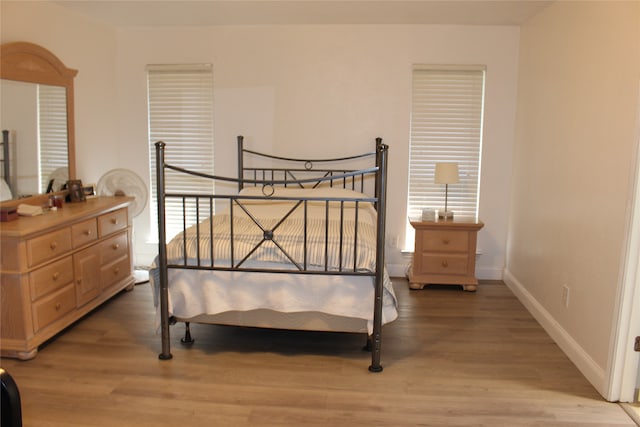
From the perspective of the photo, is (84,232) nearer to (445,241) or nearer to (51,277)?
(51,277)

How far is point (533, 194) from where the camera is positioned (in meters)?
3.90

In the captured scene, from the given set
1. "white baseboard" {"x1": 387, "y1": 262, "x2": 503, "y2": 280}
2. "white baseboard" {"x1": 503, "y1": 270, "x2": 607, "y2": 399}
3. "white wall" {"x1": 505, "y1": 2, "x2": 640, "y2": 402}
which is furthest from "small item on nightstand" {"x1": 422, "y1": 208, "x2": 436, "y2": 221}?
"white baseboard" {"x1": 503, "y1": 270, "x2": 607, "y2": 399}

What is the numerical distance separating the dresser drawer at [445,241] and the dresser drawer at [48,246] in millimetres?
2751

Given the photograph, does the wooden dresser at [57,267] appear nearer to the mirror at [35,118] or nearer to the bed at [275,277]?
the mirror at [35,118]

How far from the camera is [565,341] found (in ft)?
10.2

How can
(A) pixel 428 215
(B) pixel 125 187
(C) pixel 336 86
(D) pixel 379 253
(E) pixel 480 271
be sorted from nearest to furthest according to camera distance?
(D) pixel 379 253, (B) pixel 125 187, (A) pixel 428 215, (C) pixel 336 86, (E) pixel 480 271

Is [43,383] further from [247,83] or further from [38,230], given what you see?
[247,83]

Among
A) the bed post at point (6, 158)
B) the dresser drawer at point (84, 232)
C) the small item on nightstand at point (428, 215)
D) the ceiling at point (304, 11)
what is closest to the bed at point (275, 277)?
the dresser drawer at point (84, 232)

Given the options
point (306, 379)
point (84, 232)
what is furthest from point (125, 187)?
point (306, 379)

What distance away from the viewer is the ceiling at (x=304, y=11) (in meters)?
3.77

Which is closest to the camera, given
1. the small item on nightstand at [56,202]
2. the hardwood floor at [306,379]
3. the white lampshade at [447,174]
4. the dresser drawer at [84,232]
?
the hardwood floor at [306,379]

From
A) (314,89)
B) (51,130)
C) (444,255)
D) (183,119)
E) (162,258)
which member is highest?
(314,89)

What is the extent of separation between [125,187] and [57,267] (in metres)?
1.22

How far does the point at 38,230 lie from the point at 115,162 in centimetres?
198
